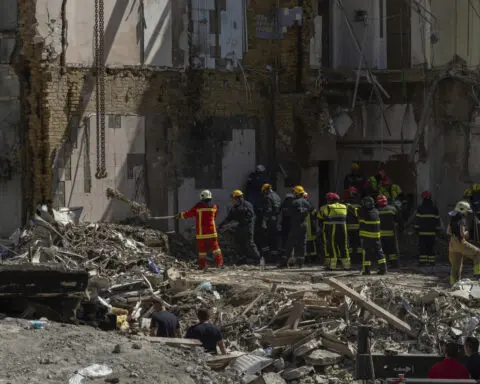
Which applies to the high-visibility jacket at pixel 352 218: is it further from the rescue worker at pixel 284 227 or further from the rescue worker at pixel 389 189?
the rescue worker at pixel 389 189

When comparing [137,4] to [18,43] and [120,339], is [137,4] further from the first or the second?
[120,339]

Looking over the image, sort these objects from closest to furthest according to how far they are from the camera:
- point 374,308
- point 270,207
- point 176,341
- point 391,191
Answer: point 176,341
point 374,308
point 270,207
point 391,191

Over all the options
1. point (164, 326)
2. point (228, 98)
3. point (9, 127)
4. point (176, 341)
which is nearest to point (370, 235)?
point (228, 98)

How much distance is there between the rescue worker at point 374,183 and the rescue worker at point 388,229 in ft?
7.06

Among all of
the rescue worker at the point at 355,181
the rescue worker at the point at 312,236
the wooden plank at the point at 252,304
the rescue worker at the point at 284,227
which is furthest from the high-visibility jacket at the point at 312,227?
the wooden plank at the point at 252,304

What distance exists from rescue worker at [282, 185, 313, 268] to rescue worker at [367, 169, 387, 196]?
2.51 m

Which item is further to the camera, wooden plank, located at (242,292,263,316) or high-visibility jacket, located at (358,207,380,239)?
high-visibility jacket, located at (358,207,380,239)

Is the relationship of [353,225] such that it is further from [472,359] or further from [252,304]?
[472,359]

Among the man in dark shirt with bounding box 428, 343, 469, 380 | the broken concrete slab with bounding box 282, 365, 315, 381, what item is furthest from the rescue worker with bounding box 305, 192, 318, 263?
the man in dark shirt with bounding box 428, 343, 469, 380

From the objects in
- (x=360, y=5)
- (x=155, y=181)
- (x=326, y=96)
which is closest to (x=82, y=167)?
(x=155, y=181)

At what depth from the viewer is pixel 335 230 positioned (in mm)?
20812

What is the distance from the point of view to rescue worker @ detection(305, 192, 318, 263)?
2178cm

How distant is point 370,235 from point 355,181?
3.99 meters

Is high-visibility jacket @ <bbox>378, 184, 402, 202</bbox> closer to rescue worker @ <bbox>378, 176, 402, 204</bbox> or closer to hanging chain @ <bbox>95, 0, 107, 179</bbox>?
rescue worker @ <bbox>378, 176, 402, 204</bbox>
